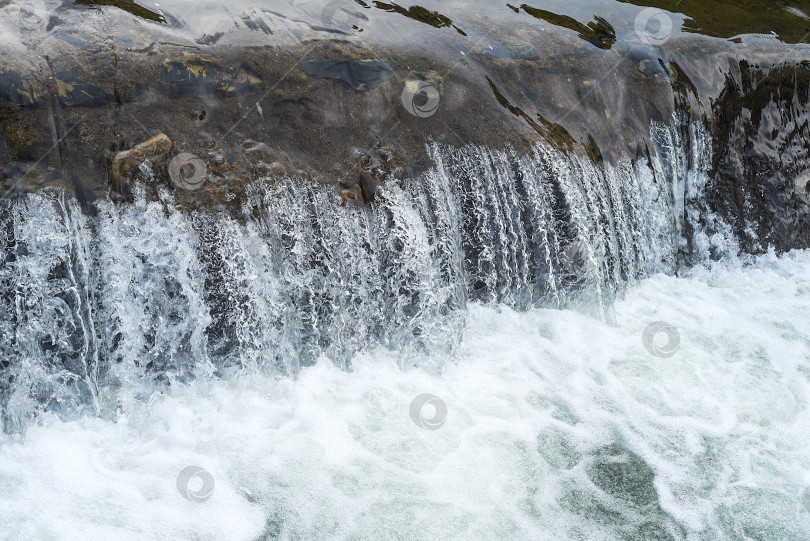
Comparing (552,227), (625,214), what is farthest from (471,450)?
(625,214)

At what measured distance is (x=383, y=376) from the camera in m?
4.91

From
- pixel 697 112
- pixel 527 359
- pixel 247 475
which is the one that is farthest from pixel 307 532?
pixel 697 112

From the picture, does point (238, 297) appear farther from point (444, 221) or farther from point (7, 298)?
point (444, 221)

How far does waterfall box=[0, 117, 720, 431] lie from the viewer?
4.23 meters

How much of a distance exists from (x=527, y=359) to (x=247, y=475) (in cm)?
217

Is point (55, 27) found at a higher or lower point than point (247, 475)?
higher

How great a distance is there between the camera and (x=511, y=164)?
5.38 m

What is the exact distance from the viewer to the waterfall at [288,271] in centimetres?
423

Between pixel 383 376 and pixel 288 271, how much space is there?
0.99 metres

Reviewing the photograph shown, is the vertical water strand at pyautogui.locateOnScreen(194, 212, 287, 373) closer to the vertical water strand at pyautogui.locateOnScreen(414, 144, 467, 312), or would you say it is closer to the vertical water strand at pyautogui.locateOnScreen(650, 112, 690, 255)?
the vertical water strand at pyautogui.locateOnScreen(414, 144, 467, 312)

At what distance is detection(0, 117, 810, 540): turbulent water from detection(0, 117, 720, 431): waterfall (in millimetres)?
14

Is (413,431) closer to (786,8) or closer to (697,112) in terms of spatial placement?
(697,112)

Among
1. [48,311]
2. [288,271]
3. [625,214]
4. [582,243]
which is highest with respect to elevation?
[625,214]

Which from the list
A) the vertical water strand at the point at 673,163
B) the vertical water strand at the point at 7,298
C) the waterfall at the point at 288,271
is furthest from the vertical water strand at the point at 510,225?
the vertical water strand at the point at 7,298
